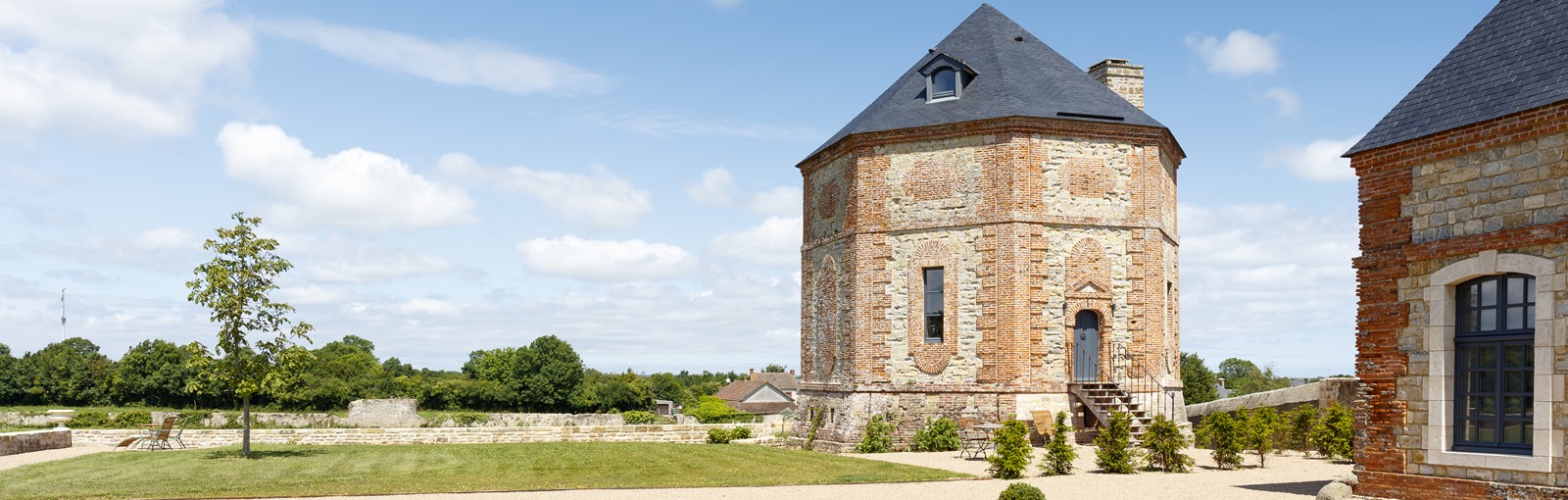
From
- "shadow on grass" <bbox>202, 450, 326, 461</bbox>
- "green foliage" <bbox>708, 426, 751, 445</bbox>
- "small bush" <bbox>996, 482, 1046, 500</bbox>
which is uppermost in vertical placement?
"small bush" <bbox>996, 482, 1046, 500</bbox>

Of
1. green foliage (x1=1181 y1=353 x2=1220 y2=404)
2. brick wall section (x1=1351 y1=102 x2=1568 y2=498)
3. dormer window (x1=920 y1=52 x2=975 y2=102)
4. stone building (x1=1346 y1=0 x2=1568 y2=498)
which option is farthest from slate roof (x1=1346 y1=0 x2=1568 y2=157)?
green foliage (x1=1181 y1=353 x2=1220 y2=404)

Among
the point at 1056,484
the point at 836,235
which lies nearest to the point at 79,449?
the point at 836,235

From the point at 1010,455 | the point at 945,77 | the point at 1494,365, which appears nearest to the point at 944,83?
the point at 945,77

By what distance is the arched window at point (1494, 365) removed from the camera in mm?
11578

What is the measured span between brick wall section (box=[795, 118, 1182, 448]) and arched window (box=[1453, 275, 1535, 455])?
38.9ft

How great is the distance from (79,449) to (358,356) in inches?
2568

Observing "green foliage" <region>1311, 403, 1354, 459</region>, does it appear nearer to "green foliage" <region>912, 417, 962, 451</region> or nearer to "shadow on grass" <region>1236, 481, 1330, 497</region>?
"shadow on grass" <region>1236, 481, 1330, 497</region>

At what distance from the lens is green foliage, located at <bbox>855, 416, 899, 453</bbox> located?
2389 cm

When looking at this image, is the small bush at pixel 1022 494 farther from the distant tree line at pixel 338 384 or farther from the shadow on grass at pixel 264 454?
the distant tree line at pixel 338 384

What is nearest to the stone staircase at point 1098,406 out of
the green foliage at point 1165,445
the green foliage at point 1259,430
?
the green foliage at point 1259,430

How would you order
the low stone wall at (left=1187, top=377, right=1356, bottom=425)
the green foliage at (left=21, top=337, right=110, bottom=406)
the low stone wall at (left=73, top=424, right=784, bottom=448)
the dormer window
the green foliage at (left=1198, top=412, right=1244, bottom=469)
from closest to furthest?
the green foliage at (left=1198, top=412, right=1244, bottom=469) < the low stone wall at (left=1187, top=377, right=1356, bottom=425) < the dormer window < the low stone wall at (left=73, top=424, right=784, bottom=448) < the green foliage at (left=21, top=337, right=110, bottom=406)

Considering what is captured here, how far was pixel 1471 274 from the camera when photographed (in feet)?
38.9

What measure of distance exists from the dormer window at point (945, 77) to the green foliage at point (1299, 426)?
31.8 feet

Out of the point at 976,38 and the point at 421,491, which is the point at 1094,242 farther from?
the point at 421,491
